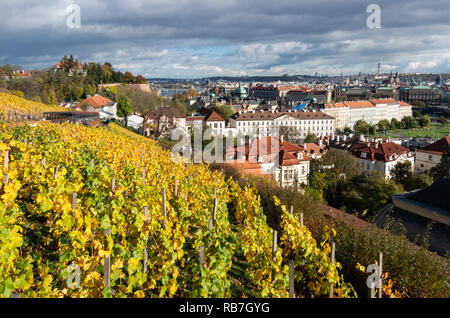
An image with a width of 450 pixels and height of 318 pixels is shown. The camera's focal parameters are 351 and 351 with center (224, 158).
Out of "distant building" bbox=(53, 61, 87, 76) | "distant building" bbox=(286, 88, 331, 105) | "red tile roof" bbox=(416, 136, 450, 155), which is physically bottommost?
"red tile roof" bbox=(416, 136, 450, 155)

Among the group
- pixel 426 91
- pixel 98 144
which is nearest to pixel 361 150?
pixel 98 144

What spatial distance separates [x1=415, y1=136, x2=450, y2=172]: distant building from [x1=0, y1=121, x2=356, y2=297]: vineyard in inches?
1593

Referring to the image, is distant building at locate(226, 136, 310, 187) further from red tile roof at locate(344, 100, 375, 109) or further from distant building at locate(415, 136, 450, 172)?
red tile roof at locate(344, 100, 375, 109)

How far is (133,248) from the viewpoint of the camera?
5383mm

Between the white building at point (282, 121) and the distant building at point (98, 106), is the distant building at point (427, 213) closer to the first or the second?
the distant building at point (98, 106)

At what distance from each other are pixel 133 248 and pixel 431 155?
44895 millimetres

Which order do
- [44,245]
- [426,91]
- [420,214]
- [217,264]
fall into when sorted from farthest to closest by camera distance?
[426,91], [420,214], [44,245], [217,264]

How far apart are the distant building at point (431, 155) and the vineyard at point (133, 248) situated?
40.5 meters

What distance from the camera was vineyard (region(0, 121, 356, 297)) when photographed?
13.6 feet

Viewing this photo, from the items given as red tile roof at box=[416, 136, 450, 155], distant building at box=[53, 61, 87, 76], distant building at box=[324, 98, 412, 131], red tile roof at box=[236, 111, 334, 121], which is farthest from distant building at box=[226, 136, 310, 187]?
distant building at box=[324, 98, 412, 131]

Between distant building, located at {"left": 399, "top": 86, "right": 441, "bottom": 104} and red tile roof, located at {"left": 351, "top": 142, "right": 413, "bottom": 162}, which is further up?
distant building, located at {"left": 399, "top": 86, "right": 441, "bottom": 104}

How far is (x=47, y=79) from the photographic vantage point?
55.2 metres

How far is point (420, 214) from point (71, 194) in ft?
36.1
